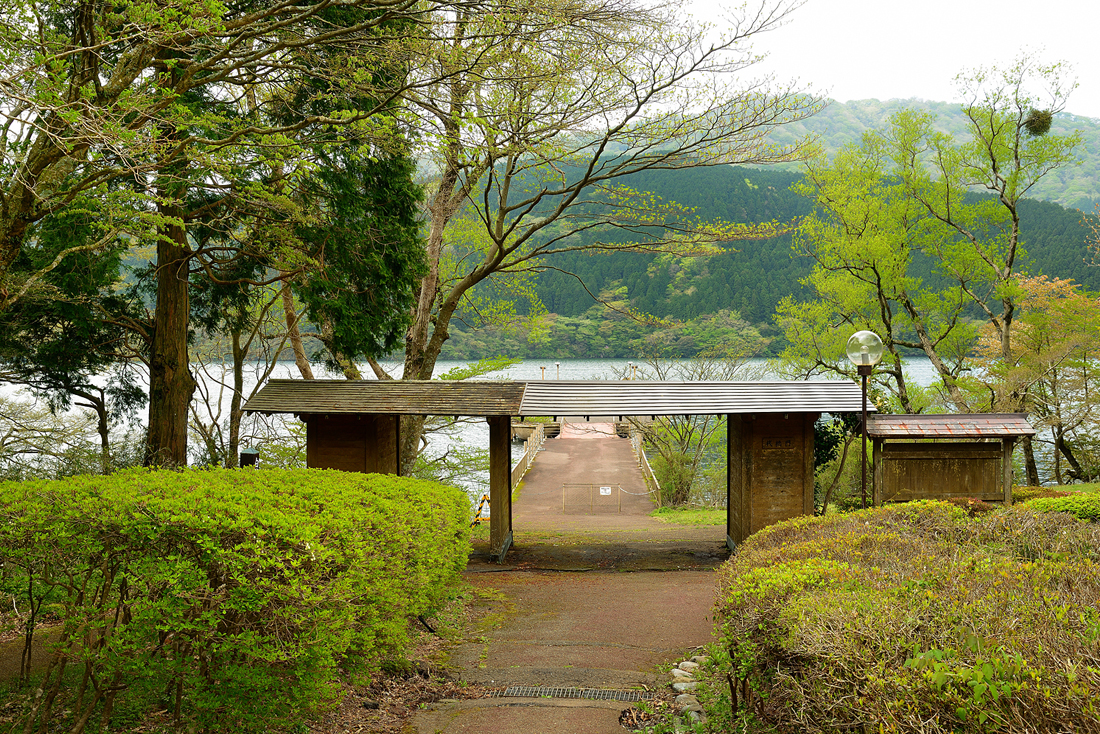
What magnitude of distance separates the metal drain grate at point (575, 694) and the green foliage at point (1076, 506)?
4.76m

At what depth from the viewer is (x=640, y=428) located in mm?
27484

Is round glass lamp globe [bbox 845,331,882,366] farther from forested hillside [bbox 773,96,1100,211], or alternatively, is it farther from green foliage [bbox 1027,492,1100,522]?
forested hillside [bbox 773,96,1100,211]

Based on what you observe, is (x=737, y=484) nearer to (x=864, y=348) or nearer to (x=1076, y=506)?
(x=864, y=348)

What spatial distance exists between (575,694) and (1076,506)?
6.13 meters

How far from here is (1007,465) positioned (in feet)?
35.6

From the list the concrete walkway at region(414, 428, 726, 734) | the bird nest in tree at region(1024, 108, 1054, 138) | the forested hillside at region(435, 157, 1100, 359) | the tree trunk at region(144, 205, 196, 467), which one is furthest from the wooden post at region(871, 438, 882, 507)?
the forested hillside at region(435, 157, 1100, 359)

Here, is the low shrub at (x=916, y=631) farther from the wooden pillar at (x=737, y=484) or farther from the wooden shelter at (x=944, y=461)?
the wooden pillar at (x=737, y=484)

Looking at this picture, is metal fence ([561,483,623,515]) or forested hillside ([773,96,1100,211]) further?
forested hillside ([773,96,1100,211])

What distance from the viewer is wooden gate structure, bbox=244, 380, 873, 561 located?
11.2 metres

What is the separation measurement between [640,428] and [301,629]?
24.0m

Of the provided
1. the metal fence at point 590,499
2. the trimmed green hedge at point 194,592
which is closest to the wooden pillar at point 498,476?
the trimmed green hedge at point 194,592

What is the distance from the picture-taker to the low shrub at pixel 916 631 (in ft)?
7.89

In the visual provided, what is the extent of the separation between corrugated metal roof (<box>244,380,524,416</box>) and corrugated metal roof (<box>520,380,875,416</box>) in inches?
20.5

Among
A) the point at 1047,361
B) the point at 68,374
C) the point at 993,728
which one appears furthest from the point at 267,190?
the point at 1047,361
